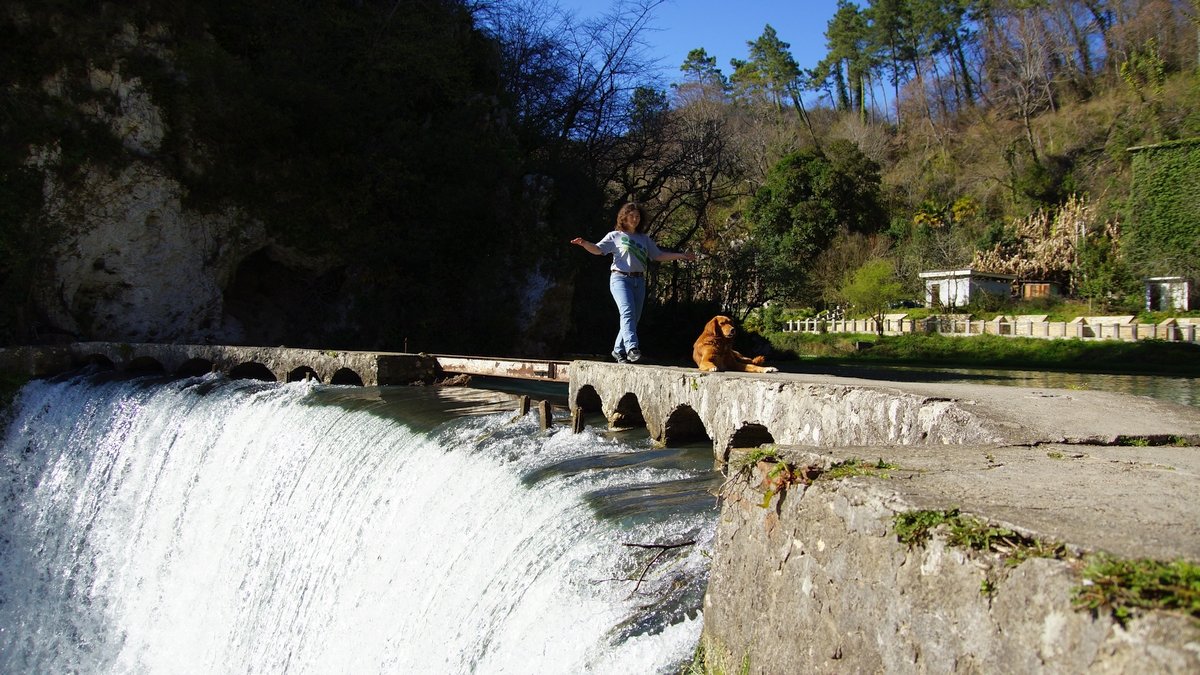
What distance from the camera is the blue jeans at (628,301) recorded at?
7.78m

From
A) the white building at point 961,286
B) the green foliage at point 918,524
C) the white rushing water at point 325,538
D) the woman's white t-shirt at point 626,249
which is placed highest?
the white building at point 961,286

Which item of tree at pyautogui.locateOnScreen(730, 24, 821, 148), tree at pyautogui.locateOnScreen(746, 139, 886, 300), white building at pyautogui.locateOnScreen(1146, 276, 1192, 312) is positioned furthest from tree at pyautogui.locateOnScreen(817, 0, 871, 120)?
white building at pyautogui.locateOnScreen(1146, 276, 1192, 312)

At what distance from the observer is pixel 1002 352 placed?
29.2 metres

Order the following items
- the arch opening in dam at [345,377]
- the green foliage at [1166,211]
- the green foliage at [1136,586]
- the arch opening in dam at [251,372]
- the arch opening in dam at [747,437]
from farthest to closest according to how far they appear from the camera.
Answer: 1. the green foliage at [1166,211]
2. the arch opening in dam at [251,372]
3. the arch opening in dam at [345,377]
4. the arch opening in dam at [747,437]
5. the green foliage at [1136,586]

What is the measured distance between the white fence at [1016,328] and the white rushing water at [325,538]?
27.0 metres

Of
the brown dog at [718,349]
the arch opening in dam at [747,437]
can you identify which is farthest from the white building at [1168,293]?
the arch opening in dam at [747,437]

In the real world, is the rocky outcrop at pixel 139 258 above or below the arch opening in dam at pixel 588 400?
above

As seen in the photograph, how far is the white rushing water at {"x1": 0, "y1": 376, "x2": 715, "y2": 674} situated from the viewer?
3.83 m

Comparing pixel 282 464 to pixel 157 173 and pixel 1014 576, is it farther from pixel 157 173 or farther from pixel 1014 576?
pixel 157 173

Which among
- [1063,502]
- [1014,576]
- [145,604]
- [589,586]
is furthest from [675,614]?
[145,604]

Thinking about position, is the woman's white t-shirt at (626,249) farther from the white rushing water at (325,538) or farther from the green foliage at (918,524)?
the green foliage at (918,524)

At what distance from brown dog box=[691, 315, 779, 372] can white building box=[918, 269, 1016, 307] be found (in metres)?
36.1

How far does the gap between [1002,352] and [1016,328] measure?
4381 mm

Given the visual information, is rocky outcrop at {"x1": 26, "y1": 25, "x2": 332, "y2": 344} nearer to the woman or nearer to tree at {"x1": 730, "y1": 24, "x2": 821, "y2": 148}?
the woman
